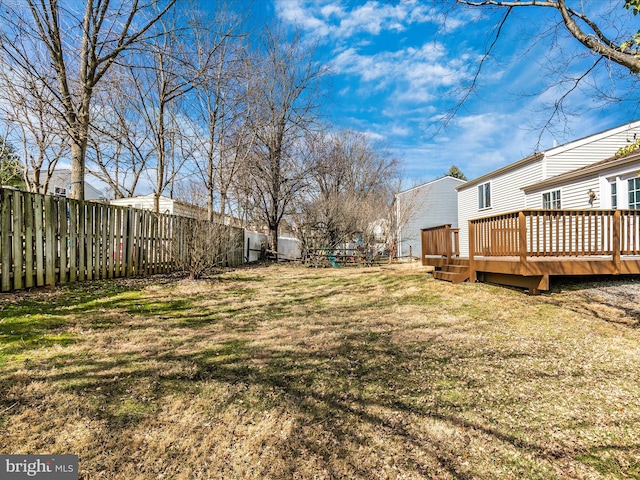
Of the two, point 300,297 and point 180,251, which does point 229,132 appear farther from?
point 300,297

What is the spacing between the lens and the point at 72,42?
20.0 feet

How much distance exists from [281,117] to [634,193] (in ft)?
46.1

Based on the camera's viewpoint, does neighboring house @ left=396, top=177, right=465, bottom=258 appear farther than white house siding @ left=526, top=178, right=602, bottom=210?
Yes

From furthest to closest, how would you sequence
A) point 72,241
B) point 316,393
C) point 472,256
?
point 472,256, point 72,241, point 316,393

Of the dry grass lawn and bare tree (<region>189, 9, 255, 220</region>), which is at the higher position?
bare tree (<region>189, 9, 255, 220</region>)

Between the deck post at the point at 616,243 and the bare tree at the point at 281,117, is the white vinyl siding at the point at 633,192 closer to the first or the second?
the deck post at the point at 616,243

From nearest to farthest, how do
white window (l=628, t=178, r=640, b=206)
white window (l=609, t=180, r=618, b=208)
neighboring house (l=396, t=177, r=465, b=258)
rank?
white window (l=628, t=178, r=640, b=206) → white window (l=609, t=180, r=618, b=208) → neighboring house (l=396, t=177, r=465, b=258)

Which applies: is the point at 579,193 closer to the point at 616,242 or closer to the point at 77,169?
the point at 616,242

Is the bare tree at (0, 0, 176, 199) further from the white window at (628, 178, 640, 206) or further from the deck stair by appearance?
the white window at (628, 178, 640, 206)

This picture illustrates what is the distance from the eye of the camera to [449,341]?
3.73m

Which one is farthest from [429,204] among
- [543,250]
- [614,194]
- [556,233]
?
[543,250]

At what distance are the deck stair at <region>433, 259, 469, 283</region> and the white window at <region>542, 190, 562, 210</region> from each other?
5.43 metres

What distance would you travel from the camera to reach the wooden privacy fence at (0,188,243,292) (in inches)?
183

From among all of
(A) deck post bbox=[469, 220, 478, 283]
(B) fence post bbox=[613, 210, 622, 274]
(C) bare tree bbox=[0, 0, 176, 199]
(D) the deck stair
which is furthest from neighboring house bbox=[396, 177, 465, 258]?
(C) bare tree bbox=[0, 0, 176, 199]
